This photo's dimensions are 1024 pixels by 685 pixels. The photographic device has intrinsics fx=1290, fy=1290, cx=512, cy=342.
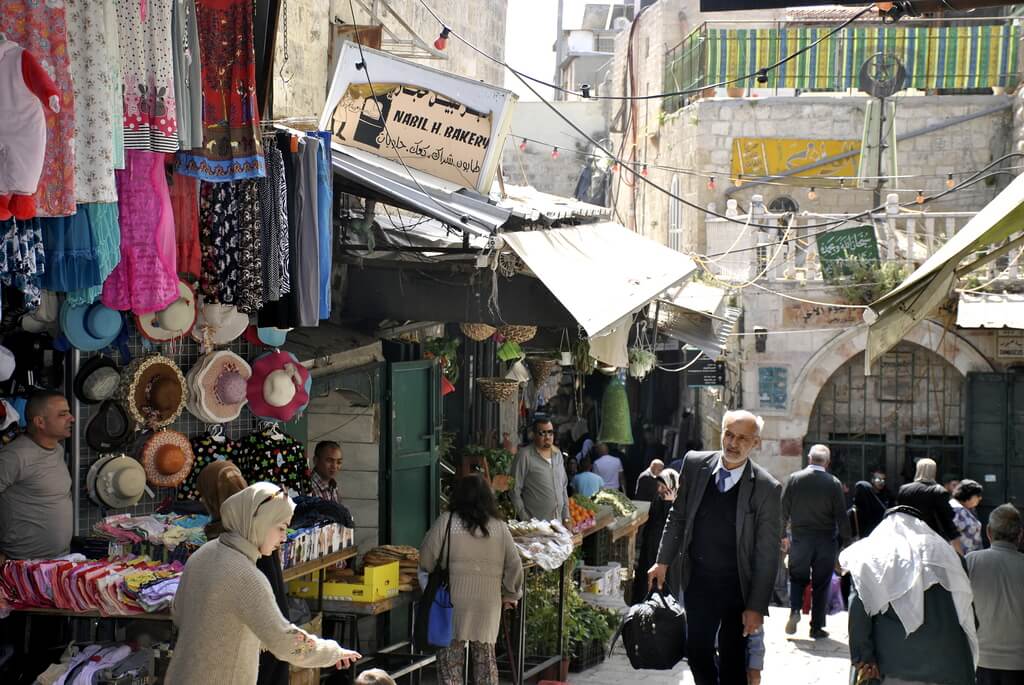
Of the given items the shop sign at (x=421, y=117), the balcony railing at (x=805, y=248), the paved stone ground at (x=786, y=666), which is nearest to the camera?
the shop sign at (x=421, y=117)

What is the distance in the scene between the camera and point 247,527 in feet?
15.1

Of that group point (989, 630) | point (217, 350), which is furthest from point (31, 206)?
point (989, 630)

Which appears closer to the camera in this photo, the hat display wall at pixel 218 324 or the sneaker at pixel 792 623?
the hat display wall at pixel 218 324

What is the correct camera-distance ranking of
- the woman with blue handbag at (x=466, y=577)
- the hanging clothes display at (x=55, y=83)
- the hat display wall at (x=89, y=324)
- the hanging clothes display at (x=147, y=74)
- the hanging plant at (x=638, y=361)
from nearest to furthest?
the hanging clothes display at (x=55, y=83), the hanging clothes display at (x=147, y=74), the hat display wall at (x=89, y=324), the woman with blue handbag at (x=466, y=577), the hanging plant at (x=638, y=361)

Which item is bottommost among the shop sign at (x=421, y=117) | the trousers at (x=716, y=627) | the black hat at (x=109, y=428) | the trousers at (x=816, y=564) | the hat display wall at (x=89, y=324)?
the trousers at (x=816, y=564)

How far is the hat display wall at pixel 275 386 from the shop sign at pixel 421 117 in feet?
5.31

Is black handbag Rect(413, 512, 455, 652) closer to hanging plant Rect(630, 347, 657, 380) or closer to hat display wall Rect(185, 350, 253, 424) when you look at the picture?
hat display wall Rect(185, 350, 253, 424)

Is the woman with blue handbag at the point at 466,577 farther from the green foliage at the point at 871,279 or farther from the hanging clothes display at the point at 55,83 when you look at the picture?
the green foliage at the point at 871,279

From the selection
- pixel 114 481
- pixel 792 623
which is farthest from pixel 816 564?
pixel 114 481

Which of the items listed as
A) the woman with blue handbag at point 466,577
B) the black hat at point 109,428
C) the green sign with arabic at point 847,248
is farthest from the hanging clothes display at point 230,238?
the green sign with arabic at point 847,248

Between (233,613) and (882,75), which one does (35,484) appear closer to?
(233,613)

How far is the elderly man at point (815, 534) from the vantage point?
11.0m

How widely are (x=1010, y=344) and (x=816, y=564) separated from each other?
10.6 m

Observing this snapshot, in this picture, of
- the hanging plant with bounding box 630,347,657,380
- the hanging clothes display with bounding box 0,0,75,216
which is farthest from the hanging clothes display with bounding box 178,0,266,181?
the hanging plant with bounding box 630,347,657,380
